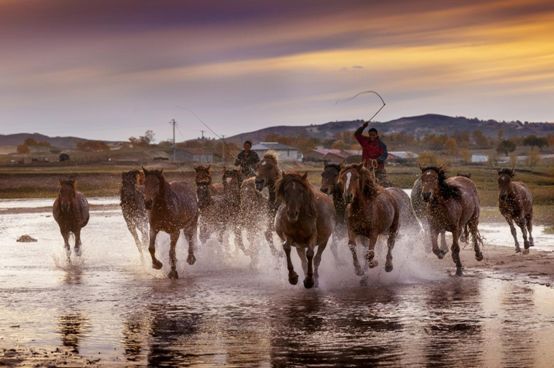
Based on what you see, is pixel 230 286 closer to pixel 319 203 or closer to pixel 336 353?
pixel 319 203

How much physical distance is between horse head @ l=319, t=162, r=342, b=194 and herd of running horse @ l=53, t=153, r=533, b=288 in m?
0.02

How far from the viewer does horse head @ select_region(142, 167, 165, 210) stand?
60.5 ft

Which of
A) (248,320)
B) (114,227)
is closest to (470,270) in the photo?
(248,320)

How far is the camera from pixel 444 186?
63.0ft

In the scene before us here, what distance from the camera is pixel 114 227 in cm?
3581

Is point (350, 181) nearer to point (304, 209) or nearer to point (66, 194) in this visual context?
point (304, 209)

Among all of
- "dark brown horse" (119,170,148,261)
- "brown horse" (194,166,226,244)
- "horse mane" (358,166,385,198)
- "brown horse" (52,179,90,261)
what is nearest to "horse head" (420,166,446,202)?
"horse mane" (358,166,385,198)

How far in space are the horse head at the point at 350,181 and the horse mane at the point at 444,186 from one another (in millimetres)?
2362

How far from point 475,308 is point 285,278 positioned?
14.8 ft

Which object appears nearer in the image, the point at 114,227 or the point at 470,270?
the point at 470,270

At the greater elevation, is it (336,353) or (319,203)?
(319,203)

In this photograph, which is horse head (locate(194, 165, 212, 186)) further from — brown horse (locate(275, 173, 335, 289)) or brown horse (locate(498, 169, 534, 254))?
brown horse (locate(498, 169, 534, 254))

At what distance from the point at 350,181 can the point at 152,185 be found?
3974 millimetres

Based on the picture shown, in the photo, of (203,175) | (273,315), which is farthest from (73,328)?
(203,175)
